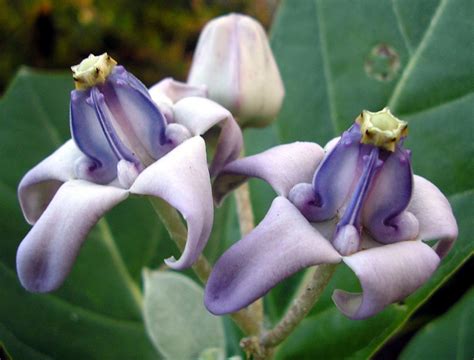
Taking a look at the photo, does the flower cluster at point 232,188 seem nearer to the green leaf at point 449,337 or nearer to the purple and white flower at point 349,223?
the purple and white flower at point 349,223

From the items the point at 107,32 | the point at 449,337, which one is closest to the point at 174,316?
the point at 449,337

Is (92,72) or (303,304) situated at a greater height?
(92,72)

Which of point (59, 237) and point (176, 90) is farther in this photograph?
point (176, 90)

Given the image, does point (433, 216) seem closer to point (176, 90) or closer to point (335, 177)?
point (335, 177)

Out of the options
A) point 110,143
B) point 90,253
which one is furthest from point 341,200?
point 90,253

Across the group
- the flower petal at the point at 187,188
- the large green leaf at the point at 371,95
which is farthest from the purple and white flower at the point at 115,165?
the large green leaf at the point at 371,95

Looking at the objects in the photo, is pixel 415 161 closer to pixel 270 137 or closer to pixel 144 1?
pixel 270 137

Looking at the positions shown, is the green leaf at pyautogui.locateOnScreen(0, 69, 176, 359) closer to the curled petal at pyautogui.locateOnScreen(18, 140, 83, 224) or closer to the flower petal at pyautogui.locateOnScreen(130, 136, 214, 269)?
the curled petal at pyautogui.locateOnScreen(18, 140, 83, 224)
